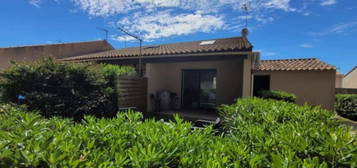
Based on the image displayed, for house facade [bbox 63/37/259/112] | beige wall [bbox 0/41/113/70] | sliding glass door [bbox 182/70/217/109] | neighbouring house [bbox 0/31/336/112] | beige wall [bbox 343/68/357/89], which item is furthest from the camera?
beige wall [bbox 343/68/357/89]

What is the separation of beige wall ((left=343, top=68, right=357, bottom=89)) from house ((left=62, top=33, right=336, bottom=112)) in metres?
15.0

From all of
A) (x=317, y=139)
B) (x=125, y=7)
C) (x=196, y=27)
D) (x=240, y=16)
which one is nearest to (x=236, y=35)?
(x=240, y=16)

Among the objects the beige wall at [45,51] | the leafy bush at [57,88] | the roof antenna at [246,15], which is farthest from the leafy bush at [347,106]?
the beige wall at [45,51]

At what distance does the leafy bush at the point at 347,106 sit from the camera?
412 inches

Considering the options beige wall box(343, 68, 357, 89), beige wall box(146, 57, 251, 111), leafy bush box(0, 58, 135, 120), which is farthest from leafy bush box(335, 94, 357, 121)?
beige wall box(343, 68, 357, 89)

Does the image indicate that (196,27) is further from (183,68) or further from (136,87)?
(136,87)

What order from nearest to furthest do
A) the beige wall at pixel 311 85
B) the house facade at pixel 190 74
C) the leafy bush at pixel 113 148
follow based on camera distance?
the leafy bush at pixel 113 148 < the house facade at pixel 190 74 < the beige wall at pixel 311 85

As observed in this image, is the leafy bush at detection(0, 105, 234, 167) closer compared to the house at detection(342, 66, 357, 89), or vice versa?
the leafy bush at detection(0, 105, 234, 167)

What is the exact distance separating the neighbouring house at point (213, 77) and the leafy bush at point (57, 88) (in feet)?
11.2

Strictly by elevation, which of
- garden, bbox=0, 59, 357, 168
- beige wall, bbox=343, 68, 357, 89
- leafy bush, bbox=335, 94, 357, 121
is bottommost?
leafy bush, bbox=335, 94, 357, 121

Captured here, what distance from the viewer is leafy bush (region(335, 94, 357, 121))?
412 inches

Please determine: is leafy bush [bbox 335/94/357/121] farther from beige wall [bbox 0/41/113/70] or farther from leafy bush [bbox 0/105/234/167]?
beige wall [bbox 0/41/113/70]

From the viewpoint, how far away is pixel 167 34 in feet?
40.5

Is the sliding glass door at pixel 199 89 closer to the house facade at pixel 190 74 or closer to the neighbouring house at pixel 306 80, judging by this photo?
the house facade at pixel 190 74
